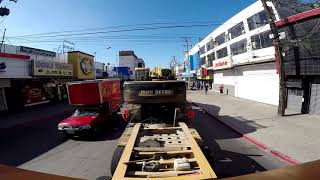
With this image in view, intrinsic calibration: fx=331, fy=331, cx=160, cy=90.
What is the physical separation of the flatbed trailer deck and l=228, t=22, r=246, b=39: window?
110 ft

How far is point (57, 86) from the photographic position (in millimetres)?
43875

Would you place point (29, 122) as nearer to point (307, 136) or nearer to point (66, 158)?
point (66, 158)

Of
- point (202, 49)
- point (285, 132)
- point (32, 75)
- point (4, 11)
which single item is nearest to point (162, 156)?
point (285, 132)

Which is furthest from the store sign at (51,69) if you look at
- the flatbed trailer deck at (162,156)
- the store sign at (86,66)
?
the flatbed trailer deck at (162,156)

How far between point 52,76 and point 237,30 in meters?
24.1

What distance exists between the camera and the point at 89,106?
62.3 feet

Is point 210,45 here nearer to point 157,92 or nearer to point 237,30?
point 237,30

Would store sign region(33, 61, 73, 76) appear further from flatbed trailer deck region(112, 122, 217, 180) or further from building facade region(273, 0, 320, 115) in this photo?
flatbed trailer deck region(112, 122, 217, 180)

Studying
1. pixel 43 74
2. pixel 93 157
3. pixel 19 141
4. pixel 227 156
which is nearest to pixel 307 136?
pixel 227 156

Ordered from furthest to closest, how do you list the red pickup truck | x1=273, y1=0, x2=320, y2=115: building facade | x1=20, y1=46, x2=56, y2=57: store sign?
x1=20, y1=46, x2=56, y2=57: store sign, x1=273, y1=0, x2=320, y2=115: building facade, the red pickup truck

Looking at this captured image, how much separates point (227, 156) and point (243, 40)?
29.9 meters

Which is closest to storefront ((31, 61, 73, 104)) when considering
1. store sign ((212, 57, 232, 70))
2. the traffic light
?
the traffic light

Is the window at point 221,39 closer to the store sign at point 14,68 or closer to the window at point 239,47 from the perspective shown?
the window at point 239,47

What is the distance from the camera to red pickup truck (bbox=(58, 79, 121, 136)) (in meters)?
16.0
